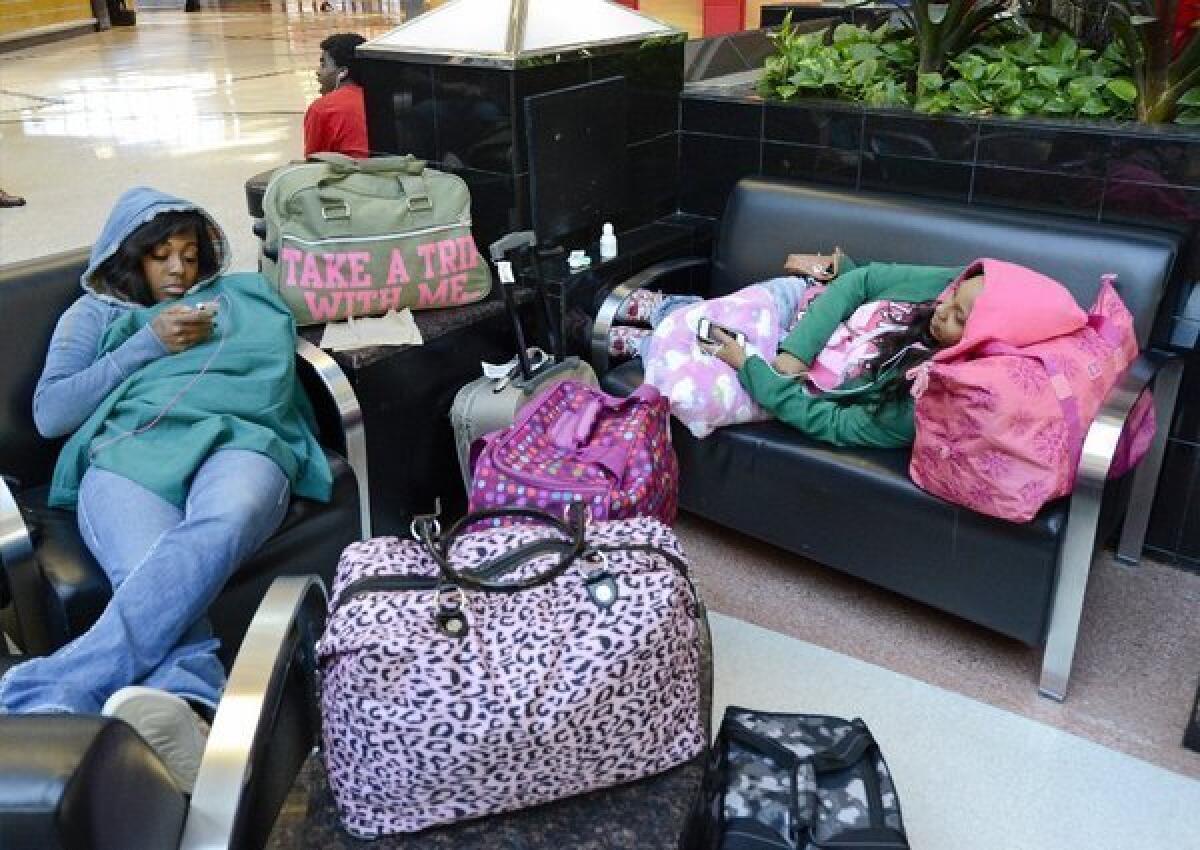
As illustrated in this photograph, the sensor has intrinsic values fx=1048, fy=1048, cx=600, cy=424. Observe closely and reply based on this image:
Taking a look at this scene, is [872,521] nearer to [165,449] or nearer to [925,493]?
[925,493]

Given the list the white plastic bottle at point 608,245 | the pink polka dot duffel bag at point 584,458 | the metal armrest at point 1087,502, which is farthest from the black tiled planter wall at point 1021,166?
the pink polka dot duffel bag at point 584,458

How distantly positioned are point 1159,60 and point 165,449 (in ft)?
8.46

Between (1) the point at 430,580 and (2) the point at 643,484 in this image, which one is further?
(2) the point at 643,484

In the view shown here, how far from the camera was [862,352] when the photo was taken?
2.53 metres

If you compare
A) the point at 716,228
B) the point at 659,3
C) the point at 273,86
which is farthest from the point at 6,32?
the point at 716,228

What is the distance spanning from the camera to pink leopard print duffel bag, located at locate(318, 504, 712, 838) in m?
1.22

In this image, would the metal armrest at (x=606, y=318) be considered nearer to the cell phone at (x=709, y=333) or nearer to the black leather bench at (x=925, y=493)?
the black leather bench at (x=925, y=493)

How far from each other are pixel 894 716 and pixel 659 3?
13.2m

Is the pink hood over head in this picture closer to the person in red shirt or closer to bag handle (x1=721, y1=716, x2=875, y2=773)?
bag handle (x1=721, y1=716, x2=875, y2=773)

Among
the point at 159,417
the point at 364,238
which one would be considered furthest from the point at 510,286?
the point at 159,417

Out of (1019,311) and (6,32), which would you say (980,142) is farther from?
(6,32)

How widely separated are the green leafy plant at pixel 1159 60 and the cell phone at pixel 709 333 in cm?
121

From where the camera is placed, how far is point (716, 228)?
3.34 meters

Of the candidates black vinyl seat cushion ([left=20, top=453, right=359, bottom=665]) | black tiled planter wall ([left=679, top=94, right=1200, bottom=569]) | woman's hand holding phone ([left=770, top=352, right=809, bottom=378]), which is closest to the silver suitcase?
black vinyl seat cushion ([left=20, top=453, right=359, bottom=665])
